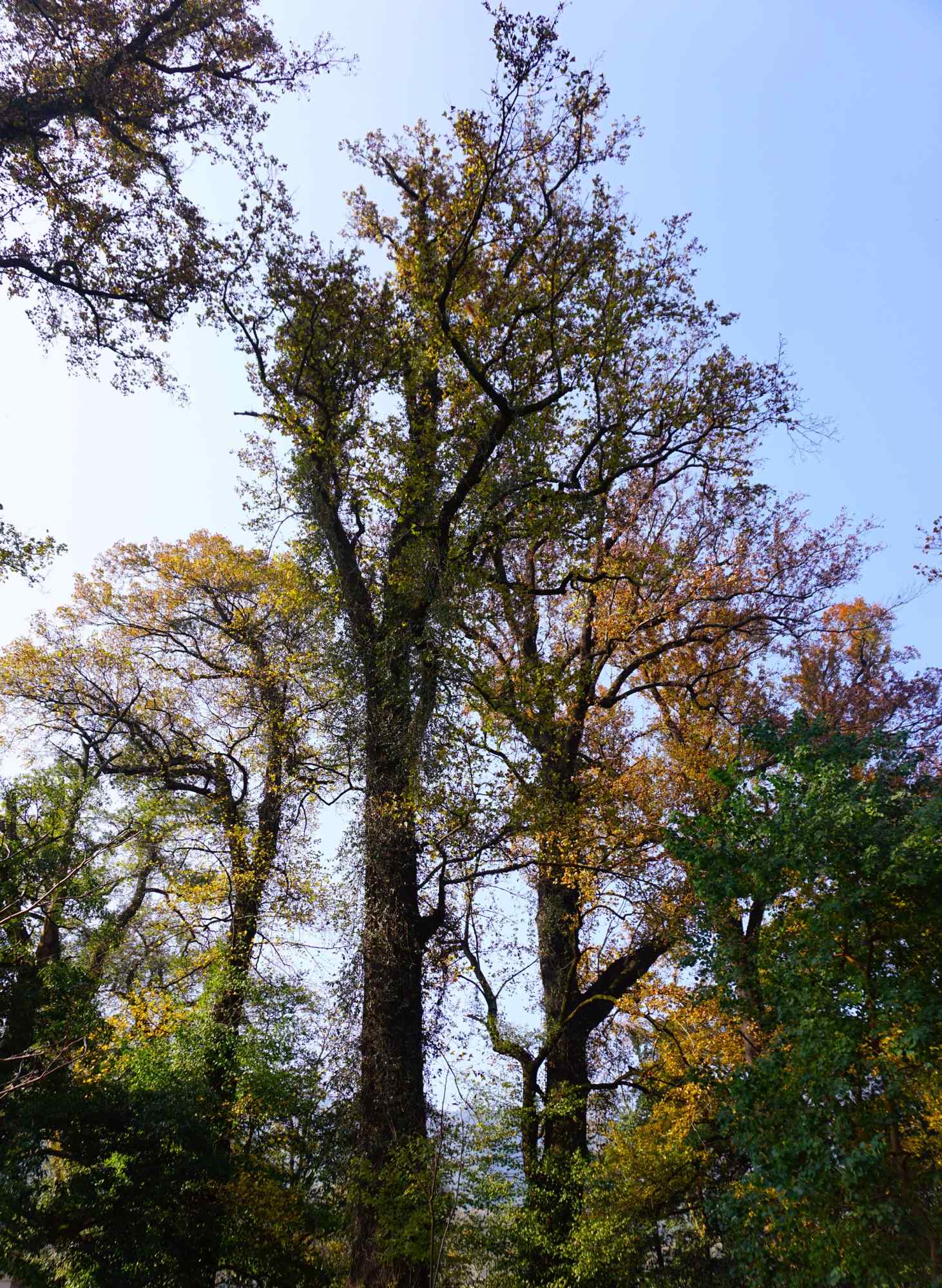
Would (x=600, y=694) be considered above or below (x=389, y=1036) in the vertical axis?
above

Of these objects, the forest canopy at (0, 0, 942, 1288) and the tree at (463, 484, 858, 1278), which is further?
the tree at (463, 484, 858, 1278)

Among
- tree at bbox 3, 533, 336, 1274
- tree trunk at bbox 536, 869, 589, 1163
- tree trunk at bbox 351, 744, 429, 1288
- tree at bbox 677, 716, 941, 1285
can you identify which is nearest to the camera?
tree at bbox 677, 716, 941, 1285

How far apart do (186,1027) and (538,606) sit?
729 cm

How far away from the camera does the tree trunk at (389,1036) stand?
7.11 meters

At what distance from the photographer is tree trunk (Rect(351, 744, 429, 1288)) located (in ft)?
23.3

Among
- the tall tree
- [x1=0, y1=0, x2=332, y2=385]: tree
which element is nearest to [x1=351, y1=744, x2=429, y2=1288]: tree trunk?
the tall tree

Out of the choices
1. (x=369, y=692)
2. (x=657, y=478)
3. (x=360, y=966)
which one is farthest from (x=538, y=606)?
(x=360, y=966)

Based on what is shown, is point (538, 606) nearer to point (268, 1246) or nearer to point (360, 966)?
point (360, 966)

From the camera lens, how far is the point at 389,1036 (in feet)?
26.6

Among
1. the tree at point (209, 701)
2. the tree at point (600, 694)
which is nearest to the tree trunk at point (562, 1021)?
the tree at point (600, 694)

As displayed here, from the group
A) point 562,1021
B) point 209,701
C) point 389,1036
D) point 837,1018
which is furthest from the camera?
point 209,701

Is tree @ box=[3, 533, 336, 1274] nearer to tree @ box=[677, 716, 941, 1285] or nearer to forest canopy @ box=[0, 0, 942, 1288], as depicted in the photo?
forest canopy @ box=[0, 0, 942, 1288]

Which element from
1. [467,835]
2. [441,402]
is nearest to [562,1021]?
[467,835]

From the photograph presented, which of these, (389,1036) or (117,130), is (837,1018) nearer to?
(389,1036)
